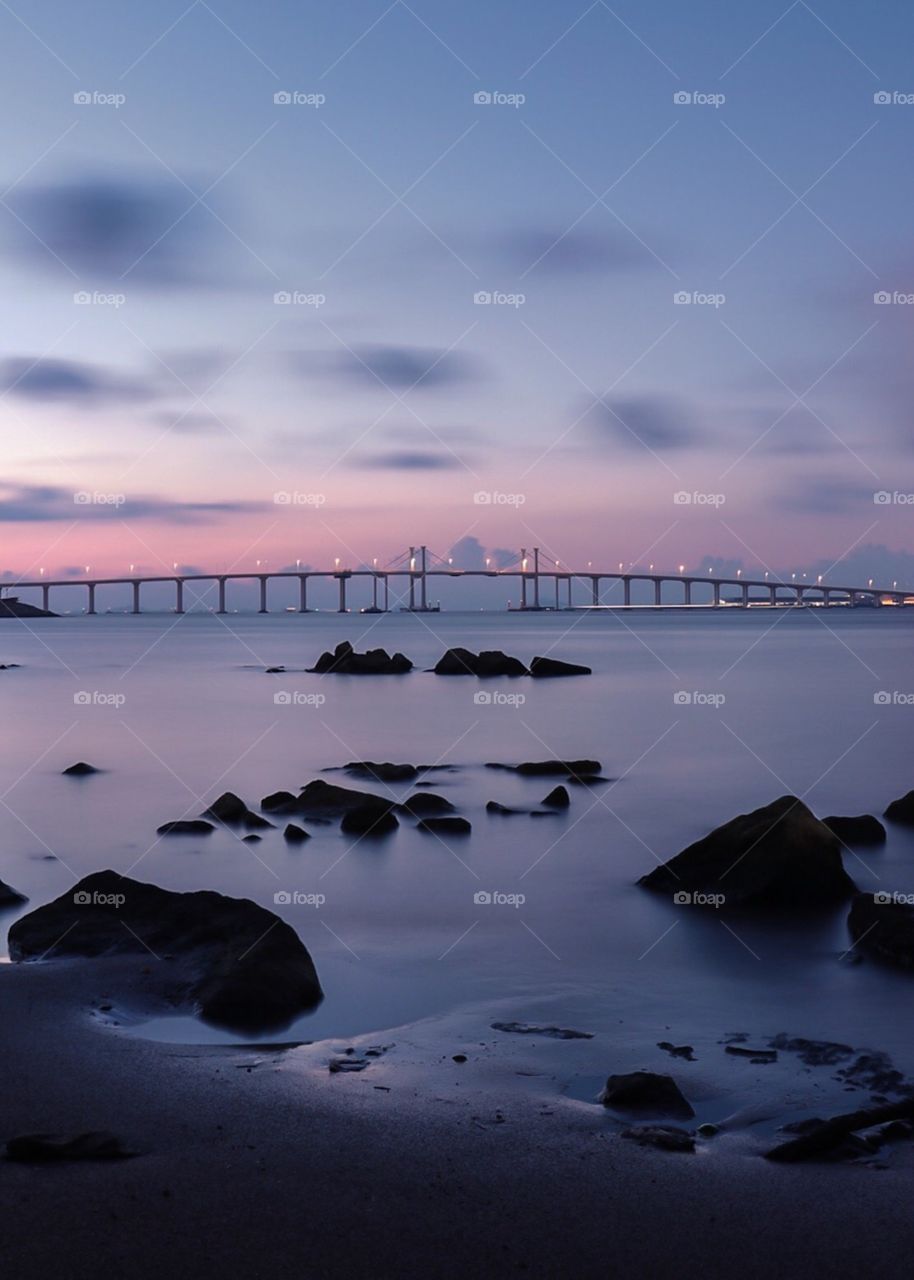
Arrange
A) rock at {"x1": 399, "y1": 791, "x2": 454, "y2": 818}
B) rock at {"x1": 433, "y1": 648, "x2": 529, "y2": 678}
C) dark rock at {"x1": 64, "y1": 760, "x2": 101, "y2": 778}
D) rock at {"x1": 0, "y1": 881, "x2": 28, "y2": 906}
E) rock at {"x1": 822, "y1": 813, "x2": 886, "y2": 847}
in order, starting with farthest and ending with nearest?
1. rock at {"x1": 433, "y1": 648, "x2": 529, "y2": 678}
2. dark rock at {"x1": 64, "y1": 760, "x2": 101, "y2": 778}
3. rock at {"x1": 399, "y1": 791, "x2": 454, "y2": 818}
4. rock at {"x1": 822, "y1": 813, "x2": 886, "y2": 847}
5. rock at {"x1": 0, "y1": 881, "x2": 28, "y2": 906}

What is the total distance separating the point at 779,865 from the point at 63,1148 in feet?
19.7

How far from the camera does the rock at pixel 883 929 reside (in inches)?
291

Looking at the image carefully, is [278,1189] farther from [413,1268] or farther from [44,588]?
[44,588]

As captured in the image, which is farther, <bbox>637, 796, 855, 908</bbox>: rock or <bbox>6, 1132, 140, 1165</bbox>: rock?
<bbox>637, 796, 855, 908</bbox>: rock

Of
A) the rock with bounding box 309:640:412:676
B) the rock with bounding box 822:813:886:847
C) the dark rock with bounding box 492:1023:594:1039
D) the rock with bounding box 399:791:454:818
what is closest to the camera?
the dark rock with bounding box 492:1023:594:1039

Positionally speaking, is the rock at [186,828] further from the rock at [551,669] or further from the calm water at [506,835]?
the rock at [551,669]

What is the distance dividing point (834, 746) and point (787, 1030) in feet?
52.1

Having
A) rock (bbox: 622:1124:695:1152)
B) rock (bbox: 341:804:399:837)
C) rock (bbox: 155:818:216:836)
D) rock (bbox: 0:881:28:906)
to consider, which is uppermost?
rock (bbox: 341:804:399:837)

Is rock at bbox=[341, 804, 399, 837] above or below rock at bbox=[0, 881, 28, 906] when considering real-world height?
above

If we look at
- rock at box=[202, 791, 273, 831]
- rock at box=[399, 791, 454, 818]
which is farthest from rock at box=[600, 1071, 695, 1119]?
rock at box=[399, 791, 454, 818]

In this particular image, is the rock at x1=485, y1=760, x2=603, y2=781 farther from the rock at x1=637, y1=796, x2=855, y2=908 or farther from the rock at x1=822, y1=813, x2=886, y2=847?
the rock at x1=637, y1=796, x2=855, y2=908

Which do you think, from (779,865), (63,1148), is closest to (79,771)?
(779,865)

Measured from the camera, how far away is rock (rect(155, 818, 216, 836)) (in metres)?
12.1

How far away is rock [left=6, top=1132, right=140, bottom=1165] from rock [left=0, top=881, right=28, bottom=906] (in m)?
4.78
